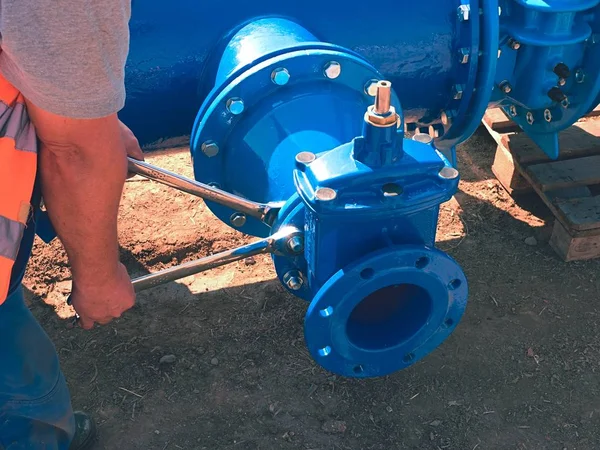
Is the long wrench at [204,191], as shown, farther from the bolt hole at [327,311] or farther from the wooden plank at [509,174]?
the wooden plank at [509,174]

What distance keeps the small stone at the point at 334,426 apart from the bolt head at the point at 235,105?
3.29 ft

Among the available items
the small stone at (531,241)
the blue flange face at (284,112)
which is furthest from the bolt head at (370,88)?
the small stone at (531,241)

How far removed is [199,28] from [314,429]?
49.5 inches

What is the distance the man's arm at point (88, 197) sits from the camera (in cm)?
114

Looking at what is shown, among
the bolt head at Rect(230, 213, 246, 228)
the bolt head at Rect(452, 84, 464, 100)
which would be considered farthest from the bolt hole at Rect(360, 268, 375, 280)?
the bolt head at Rect(452, 84, 464, 100)

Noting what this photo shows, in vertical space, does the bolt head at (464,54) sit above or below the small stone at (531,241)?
above

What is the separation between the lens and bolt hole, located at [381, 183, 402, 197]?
1343 mm

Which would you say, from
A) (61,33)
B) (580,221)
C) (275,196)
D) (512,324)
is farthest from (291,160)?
(580,221)

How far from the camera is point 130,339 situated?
7.76ft

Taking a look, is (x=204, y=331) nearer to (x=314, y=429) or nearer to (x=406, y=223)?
(x=314, y=429)

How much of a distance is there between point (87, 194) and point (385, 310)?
816 millimetres

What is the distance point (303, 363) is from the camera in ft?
7.42

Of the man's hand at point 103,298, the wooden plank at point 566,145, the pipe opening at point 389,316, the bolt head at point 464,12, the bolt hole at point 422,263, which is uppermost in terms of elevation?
the bolt head at point 464,12

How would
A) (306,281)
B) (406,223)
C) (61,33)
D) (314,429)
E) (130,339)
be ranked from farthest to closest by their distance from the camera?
(130,339) < (314,429) < (306,281) < (406,223) < (61,33)
